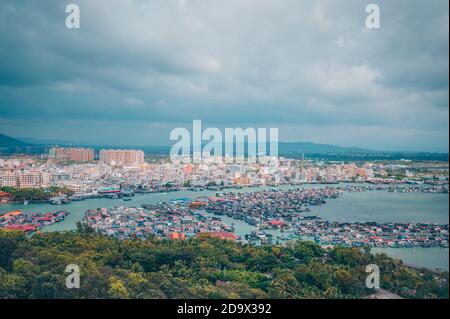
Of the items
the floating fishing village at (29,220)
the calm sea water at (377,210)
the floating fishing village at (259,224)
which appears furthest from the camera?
the floating fishing village at (29,220)

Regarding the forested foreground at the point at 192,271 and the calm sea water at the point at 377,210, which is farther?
the calm sea water at the point at 377,210

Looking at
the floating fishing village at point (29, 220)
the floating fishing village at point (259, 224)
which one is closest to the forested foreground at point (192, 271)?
the floating fishing village at point (259, 224)

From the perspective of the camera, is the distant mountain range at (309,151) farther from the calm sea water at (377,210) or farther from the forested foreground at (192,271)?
the forested foreground at (192,271)

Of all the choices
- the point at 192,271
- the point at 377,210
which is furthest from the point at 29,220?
the point at 377,210

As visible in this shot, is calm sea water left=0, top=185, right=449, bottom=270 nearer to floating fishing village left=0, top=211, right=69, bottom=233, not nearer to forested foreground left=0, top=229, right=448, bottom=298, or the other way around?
floating fishing village left=0, top=211, right=69, bottom=233

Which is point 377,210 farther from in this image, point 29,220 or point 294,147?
point 29,220
